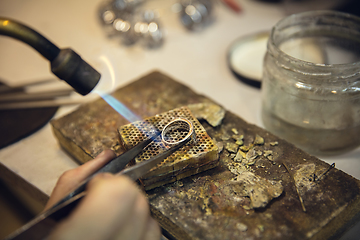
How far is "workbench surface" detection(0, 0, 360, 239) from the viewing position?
100cm

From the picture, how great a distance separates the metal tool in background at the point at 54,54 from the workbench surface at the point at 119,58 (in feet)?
1.20

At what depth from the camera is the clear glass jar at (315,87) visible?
0.83 m

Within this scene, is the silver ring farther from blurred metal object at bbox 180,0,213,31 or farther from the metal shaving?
blurred metal object at bbox 180,0,213,31

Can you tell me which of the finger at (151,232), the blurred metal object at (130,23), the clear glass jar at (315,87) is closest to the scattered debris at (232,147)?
the clear glass jar at (315,87)

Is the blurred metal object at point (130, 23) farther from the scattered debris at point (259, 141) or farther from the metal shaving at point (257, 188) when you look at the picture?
the metal shaving at point (257, 188)

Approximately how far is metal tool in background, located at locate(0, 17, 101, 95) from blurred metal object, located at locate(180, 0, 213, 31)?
0.96m

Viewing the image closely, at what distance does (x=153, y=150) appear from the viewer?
739mm

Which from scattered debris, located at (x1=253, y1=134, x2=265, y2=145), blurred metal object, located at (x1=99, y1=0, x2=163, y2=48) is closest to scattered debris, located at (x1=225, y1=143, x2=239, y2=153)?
scattered debris, located at (x1=253, y1=134, x2=265, y2=145)

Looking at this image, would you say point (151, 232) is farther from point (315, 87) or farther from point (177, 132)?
point (315, 87)

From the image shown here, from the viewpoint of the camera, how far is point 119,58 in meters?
1.49

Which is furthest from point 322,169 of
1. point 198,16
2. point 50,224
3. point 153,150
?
point 198,16

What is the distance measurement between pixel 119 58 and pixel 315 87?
3.22 ft

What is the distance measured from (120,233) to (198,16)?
1307 mm

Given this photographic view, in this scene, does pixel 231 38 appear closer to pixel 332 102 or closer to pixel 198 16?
pixel 198 16
